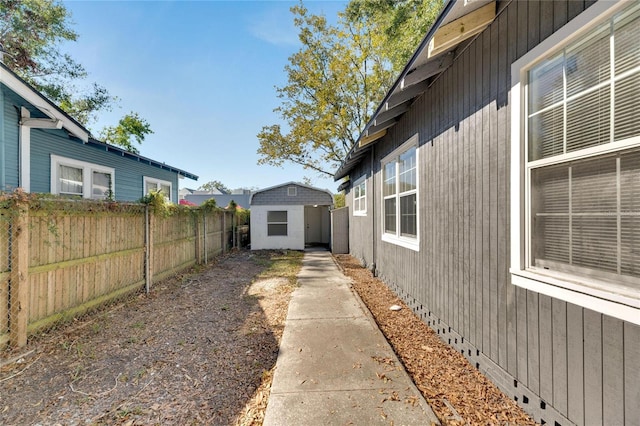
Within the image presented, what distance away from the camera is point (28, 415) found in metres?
2.21

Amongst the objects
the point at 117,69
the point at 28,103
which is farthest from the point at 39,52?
the point at 28,103

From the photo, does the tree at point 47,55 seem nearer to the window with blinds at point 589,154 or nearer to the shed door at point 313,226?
the shed door at point 313,226

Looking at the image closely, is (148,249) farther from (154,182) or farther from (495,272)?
(495,272)

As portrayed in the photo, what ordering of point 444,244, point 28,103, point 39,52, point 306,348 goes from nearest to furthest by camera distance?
point 306,348 < point 444,244 < point 28,103 < point 39,52

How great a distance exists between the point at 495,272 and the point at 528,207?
0.70m

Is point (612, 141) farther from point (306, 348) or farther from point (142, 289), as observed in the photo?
point (142, 289)

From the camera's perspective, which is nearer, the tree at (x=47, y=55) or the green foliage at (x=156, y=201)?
the green foliage at (x=156, y=201)

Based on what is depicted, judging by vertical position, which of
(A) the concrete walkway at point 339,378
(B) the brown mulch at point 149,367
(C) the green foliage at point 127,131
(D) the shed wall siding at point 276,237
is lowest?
(B) the brown mulch at point 149,367

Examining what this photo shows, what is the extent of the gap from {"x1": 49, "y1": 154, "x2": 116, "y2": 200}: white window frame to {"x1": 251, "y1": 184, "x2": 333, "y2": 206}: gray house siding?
6164mm

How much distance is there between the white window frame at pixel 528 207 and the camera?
5.04 ft

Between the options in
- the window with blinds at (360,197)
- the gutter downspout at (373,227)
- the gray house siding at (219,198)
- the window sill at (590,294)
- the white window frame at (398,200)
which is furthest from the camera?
the gray house siding at (219,198)

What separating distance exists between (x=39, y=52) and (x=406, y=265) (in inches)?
747

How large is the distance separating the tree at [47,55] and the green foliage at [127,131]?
43.7 inches

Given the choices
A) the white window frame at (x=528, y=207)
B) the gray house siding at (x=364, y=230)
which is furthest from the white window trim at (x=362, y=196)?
the white window frame at (x=528, y=207)
